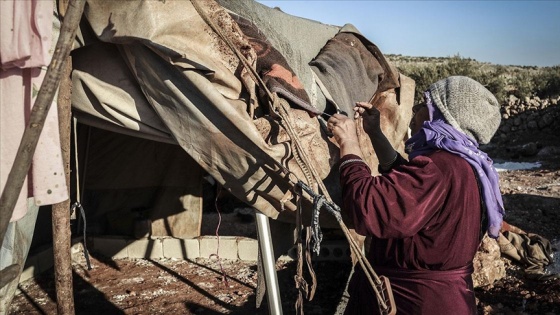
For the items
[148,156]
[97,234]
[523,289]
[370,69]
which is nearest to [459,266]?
[370,69]

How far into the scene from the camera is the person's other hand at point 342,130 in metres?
2.47

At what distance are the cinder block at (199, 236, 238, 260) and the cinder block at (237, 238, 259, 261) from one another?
5cm

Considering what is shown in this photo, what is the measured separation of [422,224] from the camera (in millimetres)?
2271

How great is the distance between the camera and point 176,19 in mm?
2225

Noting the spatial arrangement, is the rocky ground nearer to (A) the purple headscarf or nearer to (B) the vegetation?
(A) the purple headscarf

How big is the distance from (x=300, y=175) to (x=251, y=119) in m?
0.35

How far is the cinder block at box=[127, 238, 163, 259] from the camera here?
5.87 metres

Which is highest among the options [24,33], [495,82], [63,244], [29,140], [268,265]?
[495,82]

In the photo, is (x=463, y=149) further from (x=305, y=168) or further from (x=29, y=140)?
(x=29, y=140)

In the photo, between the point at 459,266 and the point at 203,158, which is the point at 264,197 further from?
the point at 459,266

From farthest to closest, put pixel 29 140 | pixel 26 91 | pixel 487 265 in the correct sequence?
pixel 487 265 → pixel 26 91 → pixel 29 140

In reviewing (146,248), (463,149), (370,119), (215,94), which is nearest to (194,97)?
(215,94)

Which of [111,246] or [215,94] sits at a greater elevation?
[215,94]

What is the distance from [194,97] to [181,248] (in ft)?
12.6
